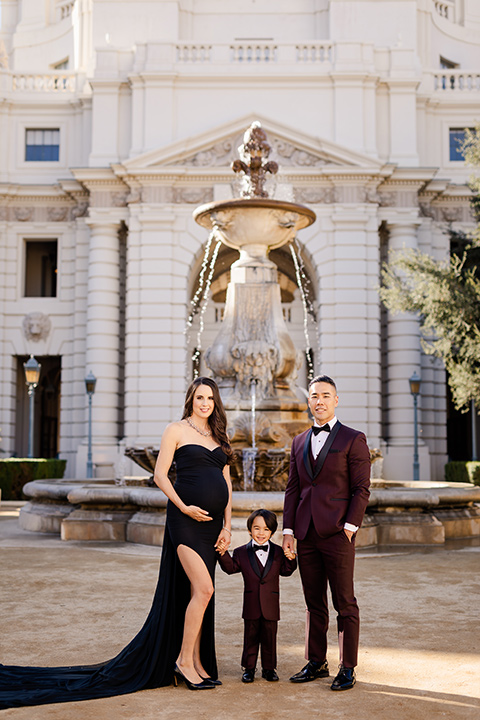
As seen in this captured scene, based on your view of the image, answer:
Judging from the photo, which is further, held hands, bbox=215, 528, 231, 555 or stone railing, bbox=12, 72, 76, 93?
stone railing, bbox=12, 72, 76, 93

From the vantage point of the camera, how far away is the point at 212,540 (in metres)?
5.32

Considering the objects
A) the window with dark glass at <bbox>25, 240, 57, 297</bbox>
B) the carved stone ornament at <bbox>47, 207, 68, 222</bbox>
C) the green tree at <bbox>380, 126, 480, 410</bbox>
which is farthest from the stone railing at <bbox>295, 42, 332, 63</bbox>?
the window with dark glass at <bbox>25, 240, 57, 297</bbox>

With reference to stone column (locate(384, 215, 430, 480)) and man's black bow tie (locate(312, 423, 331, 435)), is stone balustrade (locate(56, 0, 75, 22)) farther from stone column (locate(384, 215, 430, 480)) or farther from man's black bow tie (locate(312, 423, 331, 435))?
man's black bow tie (locate(312, 423, 331, 435))

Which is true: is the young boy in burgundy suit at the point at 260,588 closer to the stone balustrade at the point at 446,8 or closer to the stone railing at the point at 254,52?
the stone railing at the point at 254,52

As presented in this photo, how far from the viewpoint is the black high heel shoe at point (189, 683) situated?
5117mm

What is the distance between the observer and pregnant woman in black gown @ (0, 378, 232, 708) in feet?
17.0

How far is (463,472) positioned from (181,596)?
21689 mm

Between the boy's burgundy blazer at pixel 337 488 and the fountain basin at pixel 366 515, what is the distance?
218 inches

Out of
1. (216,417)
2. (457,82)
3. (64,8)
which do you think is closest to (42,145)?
(64,8)

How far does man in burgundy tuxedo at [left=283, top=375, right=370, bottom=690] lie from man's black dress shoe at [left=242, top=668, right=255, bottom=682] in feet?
Answer: 0.79

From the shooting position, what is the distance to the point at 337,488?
17.3 ft

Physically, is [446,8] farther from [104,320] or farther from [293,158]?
[104,320]

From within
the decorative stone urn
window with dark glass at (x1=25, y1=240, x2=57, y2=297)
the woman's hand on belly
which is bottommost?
the woman's hand on belly

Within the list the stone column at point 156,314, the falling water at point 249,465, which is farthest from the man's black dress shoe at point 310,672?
the stone column at point 156,314
